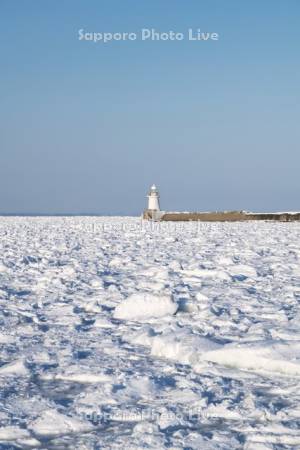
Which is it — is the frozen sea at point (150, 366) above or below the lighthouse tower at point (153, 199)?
below

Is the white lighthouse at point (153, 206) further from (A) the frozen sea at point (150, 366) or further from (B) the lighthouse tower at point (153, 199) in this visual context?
(A) the frozen sea at point (150, 366)

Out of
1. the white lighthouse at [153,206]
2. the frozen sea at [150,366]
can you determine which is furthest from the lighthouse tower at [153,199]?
the frozen sea at [150,366]

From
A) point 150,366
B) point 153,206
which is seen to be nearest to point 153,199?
point 153,206

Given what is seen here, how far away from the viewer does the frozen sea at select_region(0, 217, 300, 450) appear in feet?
7.30

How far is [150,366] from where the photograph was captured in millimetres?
3133

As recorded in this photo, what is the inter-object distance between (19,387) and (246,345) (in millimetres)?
1244

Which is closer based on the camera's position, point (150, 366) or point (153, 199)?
point (150, 366)

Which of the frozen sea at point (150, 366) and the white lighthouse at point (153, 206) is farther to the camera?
the white lighthouse at point (153, 206)

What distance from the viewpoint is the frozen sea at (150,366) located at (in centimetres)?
222

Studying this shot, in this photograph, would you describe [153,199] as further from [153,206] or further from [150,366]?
[150,366]

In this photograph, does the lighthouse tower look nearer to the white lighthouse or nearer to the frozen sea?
the white lighthouse

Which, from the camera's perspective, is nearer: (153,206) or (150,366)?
(150,366)

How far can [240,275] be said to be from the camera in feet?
22.5

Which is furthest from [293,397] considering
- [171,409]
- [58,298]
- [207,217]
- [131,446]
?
[207,217]
